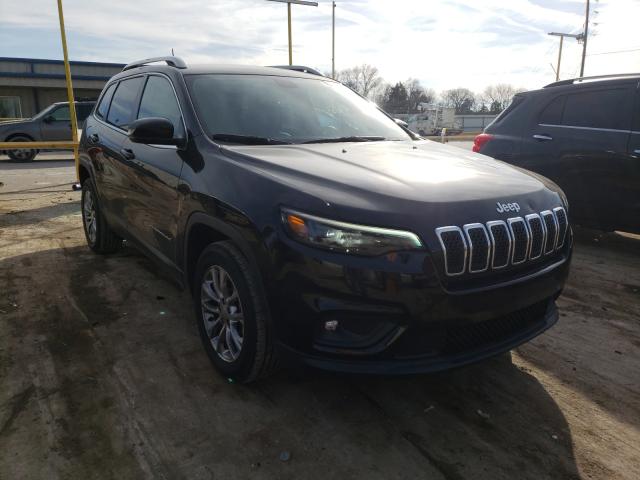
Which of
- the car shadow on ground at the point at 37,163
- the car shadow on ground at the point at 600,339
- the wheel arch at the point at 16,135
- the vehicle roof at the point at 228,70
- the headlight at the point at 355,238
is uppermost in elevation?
the vehicle roof at the point at 228,70

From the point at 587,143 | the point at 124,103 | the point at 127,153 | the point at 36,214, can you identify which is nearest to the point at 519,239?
the point at 127,153

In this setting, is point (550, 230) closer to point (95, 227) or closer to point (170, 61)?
point (170, 61)

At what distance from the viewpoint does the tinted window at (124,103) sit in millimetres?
4211

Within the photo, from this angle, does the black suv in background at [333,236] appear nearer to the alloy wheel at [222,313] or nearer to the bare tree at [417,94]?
the alloy wheel at [222,313]

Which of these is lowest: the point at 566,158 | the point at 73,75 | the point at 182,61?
the point at 566,158

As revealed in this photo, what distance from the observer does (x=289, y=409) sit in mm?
2609

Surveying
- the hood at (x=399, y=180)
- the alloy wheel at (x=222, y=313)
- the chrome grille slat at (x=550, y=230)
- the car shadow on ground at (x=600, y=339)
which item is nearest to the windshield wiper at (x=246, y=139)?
the hood at (x=399, y=180)

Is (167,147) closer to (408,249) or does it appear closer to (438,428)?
(408,249)

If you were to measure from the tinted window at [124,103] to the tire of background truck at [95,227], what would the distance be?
86 centimetres

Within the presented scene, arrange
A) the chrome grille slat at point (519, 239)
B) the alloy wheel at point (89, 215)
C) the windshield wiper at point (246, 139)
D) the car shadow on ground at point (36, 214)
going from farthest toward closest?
the car shadow on ground at point (36, 214) → the alloy wheel at point (89, 215) → the windshield wiper at point (246, 139) → the chrome grille slat at point (519, 239)

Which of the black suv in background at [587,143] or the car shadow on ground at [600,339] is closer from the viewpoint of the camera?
the car shadow on ground at [600,339]

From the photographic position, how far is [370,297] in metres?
2.13

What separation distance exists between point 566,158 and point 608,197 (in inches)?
24.7

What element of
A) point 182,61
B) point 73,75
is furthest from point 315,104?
point 73,75
